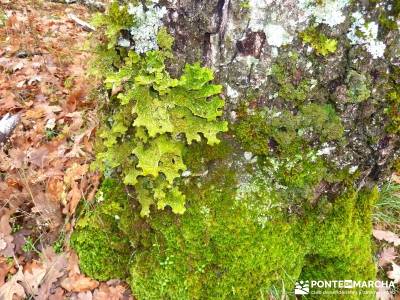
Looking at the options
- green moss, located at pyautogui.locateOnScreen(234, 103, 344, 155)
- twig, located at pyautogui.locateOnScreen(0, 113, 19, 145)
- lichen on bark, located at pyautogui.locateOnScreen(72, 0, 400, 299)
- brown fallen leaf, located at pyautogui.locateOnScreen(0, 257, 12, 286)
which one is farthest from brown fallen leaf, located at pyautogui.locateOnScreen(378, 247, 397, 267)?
twig, located at pyautogui.locateOnScreen(0, 113, 19, 145)

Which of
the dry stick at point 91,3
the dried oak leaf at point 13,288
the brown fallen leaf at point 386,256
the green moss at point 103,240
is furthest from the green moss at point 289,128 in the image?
the dry stick at point 91,3

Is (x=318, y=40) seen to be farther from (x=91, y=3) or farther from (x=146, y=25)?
(x=91, y=3)

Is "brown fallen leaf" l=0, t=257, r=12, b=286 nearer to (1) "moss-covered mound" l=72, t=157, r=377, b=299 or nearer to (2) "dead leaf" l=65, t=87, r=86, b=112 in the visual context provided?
(1) "moss-covered mound" l=72, t=157, r=377, b=299

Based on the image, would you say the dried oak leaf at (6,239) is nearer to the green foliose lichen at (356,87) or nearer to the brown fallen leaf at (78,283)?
the brown fallen leaf at (78,283)

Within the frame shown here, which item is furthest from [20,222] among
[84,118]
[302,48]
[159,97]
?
[302,48]

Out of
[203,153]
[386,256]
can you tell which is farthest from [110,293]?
[386,256]

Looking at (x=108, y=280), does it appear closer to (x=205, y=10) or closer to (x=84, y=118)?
(x=84, y=118)

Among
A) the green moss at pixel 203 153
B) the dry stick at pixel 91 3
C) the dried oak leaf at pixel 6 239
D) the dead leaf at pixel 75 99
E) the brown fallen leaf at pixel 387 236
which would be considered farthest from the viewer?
the dry stick at pixel 91 3
